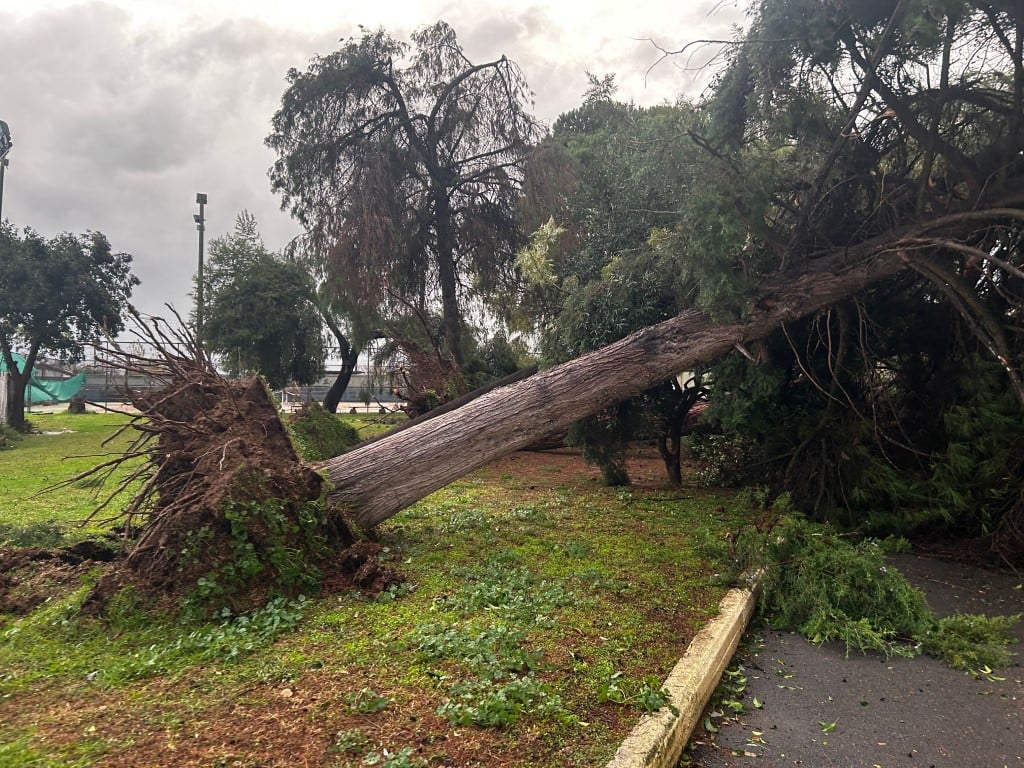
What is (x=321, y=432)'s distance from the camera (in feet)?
35.1

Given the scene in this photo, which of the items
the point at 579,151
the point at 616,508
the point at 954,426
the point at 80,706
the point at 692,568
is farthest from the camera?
the point at 579,151

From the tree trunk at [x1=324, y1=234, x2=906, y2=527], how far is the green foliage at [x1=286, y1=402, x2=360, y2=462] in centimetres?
381

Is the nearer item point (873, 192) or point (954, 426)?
point (954, 426)

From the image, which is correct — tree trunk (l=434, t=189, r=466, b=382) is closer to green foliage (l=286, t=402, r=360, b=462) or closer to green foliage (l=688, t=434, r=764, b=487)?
green foliage (l=286, t=402, r=360, b=462)

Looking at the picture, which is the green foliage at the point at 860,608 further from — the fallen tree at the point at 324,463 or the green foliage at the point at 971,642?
the fallen tree at the point at 324,463

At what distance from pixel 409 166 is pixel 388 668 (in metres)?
12.7

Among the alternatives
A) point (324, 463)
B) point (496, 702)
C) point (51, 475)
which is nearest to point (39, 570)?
point (324, 463)

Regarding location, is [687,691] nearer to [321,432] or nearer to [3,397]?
[321,432]

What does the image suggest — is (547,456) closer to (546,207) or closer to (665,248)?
(546,207)

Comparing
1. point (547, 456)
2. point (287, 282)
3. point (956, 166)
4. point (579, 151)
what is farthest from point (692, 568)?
point (287, 282)

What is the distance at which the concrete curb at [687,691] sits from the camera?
8.82ft

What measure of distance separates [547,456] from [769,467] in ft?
20.8

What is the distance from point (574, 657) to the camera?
3.56 metres

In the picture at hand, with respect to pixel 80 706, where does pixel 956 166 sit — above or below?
above
